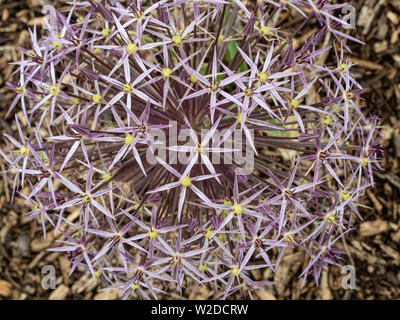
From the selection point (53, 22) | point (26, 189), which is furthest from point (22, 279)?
point (53, 22)

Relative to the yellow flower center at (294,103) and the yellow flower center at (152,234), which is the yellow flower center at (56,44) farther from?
the yellow flower center at (294,103)

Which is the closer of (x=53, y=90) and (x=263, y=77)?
(x=263, y=77)

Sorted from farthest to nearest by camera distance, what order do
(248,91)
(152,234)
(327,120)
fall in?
1. (327,120)
2. (152,234)
3. (248,91)

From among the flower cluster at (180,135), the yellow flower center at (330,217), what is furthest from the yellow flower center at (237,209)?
the yellow flower center at (330,217)

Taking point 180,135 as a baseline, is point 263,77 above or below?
above

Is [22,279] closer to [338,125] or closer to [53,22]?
[53,22]

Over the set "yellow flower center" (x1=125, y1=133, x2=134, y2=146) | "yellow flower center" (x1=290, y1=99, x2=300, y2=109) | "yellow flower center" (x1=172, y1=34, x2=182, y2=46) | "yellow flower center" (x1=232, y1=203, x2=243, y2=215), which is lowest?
"yellow flower center" (x1=232, y1=203, x2=243, y2=215)

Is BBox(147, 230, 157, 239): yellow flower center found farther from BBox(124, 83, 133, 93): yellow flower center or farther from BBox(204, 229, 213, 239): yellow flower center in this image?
BBox(124, 83, 133, 93): yellow flower center

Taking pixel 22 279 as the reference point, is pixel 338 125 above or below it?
above

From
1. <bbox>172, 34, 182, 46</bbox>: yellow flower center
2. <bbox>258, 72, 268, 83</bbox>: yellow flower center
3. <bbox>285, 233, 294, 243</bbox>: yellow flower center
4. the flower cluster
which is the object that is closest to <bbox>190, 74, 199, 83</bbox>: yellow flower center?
the flower cluster

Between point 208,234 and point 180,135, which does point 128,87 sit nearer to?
point 180,135

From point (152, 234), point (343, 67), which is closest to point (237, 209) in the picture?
point (152, 234)
